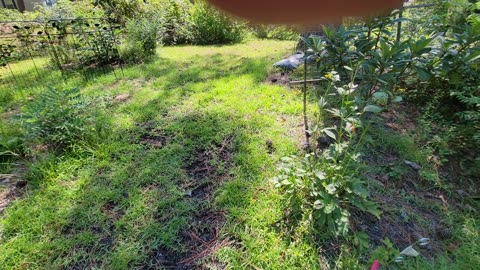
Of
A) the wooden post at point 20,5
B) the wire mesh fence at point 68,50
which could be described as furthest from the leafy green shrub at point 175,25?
the wooden post at point 20,5

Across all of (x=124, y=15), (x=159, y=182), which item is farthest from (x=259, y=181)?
(x=124, y=15)

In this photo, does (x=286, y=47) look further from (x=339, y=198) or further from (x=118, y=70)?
(x=339, y=198)

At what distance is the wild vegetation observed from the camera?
1.49 metres

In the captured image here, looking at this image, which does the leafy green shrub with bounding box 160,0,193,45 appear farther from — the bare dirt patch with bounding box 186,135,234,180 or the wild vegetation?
the bare dirt patch with bounding box 186,135,234,180

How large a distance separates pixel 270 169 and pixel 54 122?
1829 mm

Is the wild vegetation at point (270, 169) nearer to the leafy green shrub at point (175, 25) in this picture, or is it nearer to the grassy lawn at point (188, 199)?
the grassy lawn at point (188, 199)

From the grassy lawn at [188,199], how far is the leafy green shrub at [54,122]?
106 mm

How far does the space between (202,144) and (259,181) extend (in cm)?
68

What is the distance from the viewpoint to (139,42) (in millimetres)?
4895

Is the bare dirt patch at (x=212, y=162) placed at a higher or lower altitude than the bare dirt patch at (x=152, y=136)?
lower

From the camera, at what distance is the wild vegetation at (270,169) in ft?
4.89

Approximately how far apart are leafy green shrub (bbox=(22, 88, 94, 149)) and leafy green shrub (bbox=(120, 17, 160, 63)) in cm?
272

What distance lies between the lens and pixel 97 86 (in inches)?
144

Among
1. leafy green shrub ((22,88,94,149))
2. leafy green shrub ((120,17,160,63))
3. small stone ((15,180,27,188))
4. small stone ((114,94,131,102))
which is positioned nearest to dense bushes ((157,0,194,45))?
leafy green shrub ((120,17,160,63))
